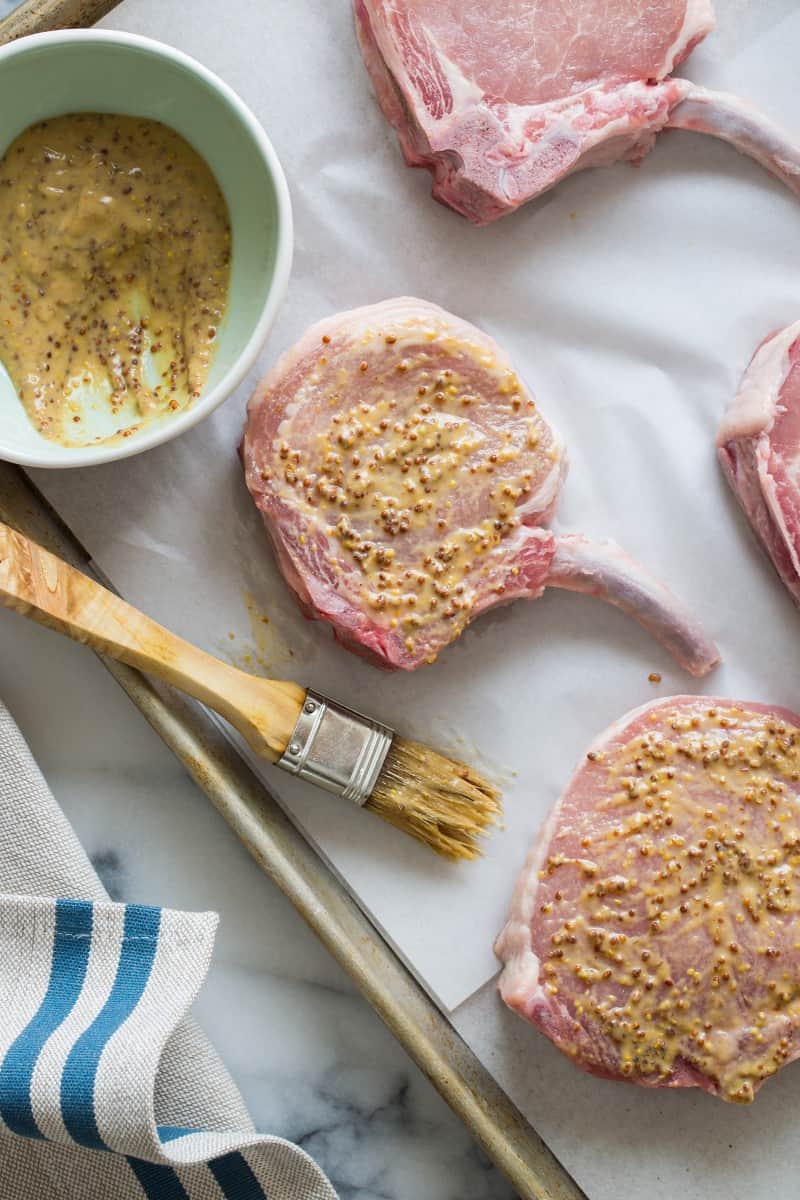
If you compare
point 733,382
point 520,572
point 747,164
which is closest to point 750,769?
point 520,572

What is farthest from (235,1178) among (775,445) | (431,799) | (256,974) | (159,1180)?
(775,445)

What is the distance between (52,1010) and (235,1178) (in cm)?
42

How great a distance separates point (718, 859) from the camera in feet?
6.33

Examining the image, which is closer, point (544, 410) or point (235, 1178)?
point (235, 1178)

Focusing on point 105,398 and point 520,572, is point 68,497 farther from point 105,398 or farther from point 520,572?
point 520,572

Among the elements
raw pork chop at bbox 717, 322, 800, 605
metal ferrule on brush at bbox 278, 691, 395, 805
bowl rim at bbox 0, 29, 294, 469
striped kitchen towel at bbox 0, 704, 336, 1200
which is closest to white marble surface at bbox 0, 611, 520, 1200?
striped kitchen towel at bbox 0, 704, 336, 1200

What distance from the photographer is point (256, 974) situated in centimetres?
201

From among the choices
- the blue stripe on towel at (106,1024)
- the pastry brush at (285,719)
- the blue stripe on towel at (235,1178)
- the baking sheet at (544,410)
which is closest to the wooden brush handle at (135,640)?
the pastry brush at (285,719)

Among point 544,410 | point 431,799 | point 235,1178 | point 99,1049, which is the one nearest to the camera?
point 99,1049

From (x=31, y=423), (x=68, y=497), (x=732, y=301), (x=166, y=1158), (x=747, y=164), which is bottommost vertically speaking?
(x=166, y=1158)

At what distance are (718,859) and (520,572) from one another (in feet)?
2.00

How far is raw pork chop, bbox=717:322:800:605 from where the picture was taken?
6.45 ft

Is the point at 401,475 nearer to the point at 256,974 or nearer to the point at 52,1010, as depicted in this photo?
the point at 256,974

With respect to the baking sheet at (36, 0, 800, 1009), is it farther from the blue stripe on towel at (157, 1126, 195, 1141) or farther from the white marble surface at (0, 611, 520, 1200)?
the blue stripe on towel at (157, 1126, 195, 1141)
